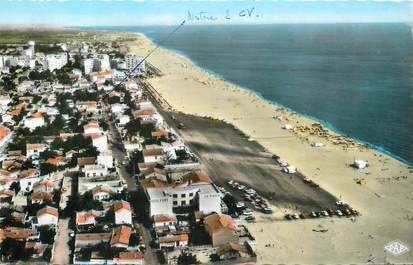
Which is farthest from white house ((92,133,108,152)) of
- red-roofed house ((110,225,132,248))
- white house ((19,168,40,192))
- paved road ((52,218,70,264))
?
red-roofed house ((110,225,132,248))

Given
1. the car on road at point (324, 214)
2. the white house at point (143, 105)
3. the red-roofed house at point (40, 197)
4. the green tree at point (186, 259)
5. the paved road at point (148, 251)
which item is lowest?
the paved road at point (148, 251)

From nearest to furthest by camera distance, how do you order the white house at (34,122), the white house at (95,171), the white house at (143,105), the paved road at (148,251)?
the paved road at (148,251)
the white house at (95,171)
the white house at (34,122)
the white house at (143,105)

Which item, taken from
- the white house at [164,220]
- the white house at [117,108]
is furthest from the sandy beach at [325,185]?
the white house at [117,108]

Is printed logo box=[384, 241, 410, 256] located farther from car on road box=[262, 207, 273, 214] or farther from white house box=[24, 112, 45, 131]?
white house box=[24, 112, 45, 131]

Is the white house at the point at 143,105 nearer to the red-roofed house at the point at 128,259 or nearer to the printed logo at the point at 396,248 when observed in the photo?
the red-roofed house at the point at 128,259

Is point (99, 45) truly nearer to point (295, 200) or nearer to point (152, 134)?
point (152, 134)

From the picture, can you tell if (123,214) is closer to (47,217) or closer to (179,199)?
(179,199)

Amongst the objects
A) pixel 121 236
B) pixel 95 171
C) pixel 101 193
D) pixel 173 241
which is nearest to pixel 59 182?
pixel 95 171
